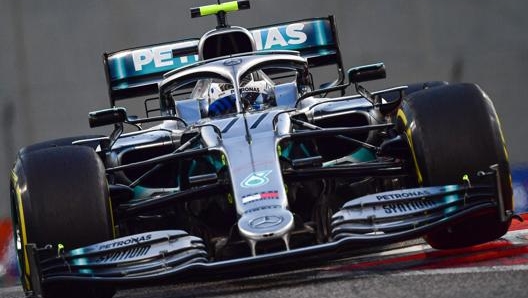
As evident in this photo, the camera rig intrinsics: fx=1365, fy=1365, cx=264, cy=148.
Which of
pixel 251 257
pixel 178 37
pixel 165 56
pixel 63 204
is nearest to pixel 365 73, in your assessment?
pixel 251 257

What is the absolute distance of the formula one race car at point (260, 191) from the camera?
21.3 ft

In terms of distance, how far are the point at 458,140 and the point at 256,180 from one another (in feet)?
3.45

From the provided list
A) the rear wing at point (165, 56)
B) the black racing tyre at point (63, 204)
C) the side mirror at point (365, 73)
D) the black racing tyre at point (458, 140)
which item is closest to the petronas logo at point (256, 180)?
the black racing tyre at point (63, 204)

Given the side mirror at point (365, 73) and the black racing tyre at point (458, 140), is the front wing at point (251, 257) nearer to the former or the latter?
the black racing tyre at point (458, 140)

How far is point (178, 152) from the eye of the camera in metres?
7.43

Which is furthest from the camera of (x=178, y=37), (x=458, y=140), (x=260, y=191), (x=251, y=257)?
(x=178, y=37)

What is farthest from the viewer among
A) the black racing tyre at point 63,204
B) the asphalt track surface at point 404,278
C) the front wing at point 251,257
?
the black racing tyre at point 63,204

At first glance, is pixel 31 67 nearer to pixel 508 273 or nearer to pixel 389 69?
pixel 389 69

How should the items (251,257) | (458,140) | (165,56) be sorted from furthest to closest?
(165,56)
(458,140)
(251,257)

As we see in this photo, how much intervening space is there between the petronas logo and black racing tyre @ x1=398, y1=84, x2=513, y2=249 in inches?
33.1

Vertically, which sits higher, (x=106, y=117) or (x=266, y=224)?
(x=106, y=117)

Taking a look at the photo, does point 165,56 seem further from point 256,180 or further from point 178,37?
point 256,180

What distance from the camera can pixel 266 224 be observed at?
21.0ft

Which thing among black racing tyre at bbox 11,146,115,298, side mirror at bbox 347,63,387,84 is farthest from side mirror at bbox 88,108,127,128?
side mirror at bbox 347,63,387,84
